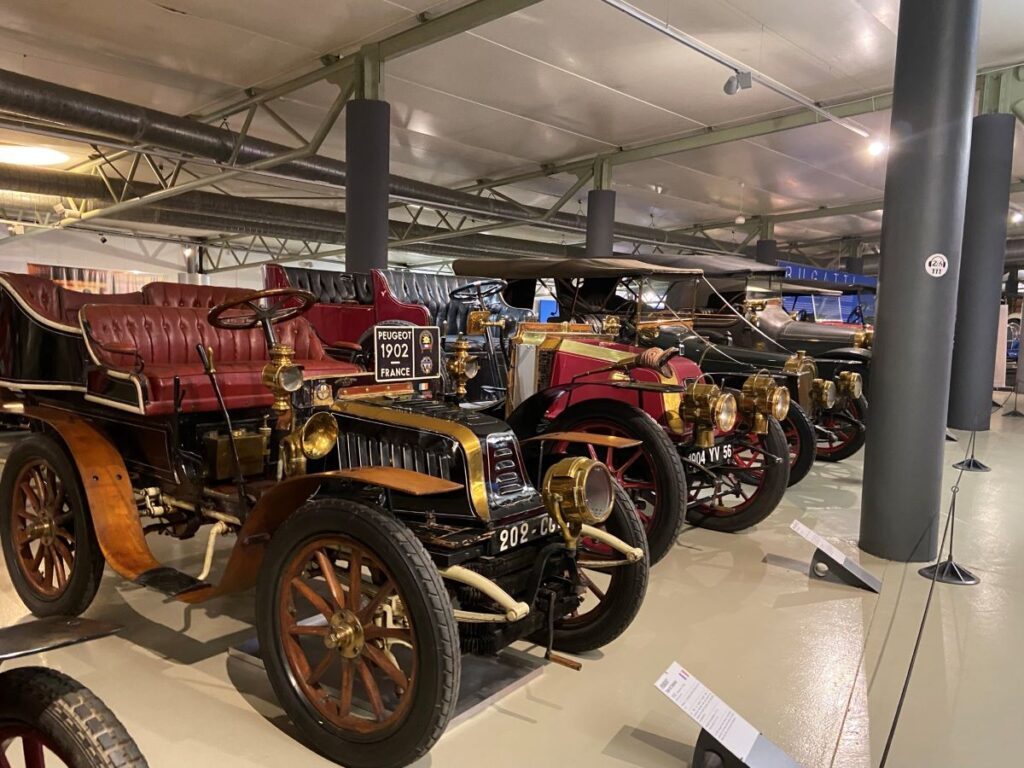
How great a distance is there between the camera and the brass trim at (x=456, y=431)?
223 cm

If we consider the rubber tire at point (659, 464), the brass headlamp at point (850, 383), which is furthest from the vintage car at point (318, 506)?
the brass headlamp at point (850, 383)

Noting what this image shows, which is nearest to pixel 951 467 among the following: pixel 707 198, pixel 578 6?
pixel 578 6

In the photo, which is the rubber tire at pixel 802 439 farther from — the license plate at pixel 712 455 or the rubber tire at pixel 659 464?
the rubber tire at pixel 659 464

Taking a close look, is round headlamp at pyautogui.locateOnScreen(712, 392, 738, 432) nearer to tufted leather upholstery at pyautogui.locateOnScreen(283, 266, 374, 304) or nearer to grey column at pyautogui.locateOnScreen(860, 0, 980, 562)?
grey column at pyautogui.locateOnScreen(860, 0, 980, 562)

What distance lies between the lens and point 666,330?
5445mm

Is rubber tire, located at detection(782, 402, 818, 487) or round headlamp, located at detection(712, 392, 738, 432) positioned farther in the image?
rubber tire, located at detection(782, 402, 818, 487)

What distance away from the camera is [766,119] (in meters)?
8.99

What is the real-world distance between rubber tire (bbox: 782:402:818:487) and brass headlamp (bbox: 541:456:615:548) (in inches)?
128

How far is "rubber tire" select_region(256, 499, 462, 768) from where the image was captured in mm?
1804

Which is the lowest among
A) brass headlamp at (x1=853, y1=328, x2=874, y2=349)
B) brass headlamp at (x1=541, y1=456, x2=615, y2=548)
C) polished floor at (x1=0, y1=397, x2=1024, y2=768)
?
polished floor at (x1=0, y1=397, x2=1024, y2=768)

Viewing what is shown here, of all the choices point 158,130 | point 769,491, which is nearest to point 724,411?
point 769,491

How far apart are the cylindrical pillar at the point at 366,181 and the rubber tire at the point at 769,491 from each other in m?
4.08

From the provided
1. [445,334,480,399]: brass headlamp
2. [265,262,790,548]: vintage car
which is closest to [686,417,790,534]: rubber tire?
[265,262,790,548]: vintage car

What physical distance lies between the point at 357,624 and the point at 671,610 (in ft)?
5.50
